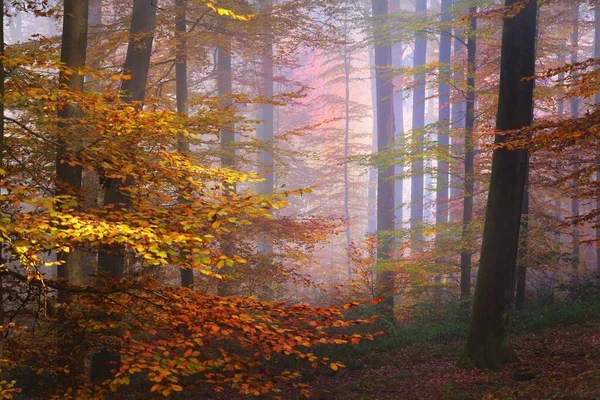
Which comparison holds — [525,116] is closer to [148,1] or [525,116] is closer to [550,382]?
[550,382]

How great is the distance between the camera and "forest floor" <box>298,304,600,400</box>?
7.82 metres

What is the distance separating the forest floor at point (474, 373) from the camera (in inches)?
308

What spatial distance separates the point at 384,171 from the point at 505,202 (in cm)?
906

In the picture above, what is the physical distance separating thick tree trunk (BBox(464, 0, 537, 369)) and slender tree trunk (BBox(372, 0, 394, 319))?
5.20 m

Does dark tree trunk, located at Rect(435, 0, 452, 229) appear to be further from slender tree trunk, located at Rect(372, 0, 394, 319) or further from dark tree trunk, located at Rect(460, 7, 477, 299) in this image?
slender tree trunk, located at Rect(372, 0, 394, 319)

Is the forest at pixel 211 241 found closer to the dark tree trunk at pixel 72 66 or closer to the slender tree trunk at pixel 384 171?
the dark tree trunk at pixel 72 66

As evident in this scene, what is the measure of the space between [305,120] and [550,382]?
32786mm

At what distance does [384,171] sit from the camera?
722 inches

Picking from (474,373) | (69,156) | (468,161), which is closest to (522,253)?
(468,161)

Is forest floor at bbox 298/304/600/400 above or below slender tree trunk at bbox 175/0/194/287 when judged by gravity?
below

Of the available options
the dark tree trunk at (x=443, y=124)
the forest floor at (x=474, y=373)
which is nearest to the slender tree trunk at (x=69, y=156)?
the forest floor at (x=474, y=373)

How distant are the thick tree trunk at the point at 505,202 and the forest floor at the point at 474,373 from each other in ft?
1.85

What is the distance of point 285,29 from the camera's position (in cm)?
1227

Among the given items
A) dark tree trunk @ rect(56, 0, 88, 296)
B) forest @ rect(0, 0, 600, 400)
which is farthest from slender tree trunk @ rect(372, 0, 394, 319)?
dark tree trunk @ rect(56, 0, 88, 296)
